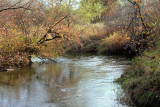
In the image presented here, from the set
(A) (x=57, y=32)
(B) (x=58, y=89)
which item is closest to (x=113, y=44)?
(A) (x=57, y=32)

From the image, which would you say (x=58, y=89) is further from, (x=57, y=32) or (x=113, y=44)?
(x=113, y=44)

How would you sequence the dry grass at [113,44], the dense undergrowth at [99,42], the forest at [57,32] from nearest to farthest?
the forest at [57,32]
the dry grass at [113,44]
the dense undergrowth at [99,42]

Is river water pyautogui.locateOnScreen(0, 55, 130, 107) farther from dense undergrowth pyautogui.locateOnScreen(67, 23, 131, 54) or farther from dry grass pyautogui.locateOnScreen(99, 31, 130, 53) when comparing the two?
dense undergrowth pyautogui.locateOnScreen(67, 23, 131, 54)

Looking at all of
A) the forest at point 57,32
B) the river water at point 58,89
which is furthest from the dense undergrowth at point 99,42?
the river water at point 58,89

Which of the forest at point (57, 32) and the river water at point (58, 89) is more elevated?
the forest at point (57, 32)

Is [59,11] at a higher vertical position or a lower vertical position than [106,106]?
higher

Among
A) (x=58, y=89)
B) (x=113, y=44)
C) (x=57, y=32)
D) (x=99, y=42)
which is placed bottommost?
(x=58, y=89)

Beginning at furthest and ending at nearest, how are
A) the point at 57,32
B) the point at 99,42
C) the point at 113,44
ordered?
1. the point at 99,42
2. the point at 113,44
3. the point at 57,32

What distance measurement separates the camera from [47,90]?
1023 centimetres

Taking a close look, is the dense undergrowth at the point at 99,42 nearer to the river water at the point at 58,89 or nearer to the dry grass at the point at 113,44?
the dry grass at the point at 113,44

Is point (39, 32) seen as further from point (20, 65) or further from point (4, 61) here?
point (4, 61)

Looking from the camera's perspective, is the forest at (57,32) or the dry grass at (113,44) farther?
the dry grass at (113,44)

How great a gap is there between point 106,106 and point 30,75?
23.7 feet

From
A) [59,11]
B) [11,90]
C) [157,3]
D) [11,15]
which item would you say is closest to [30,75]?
[11,90]
